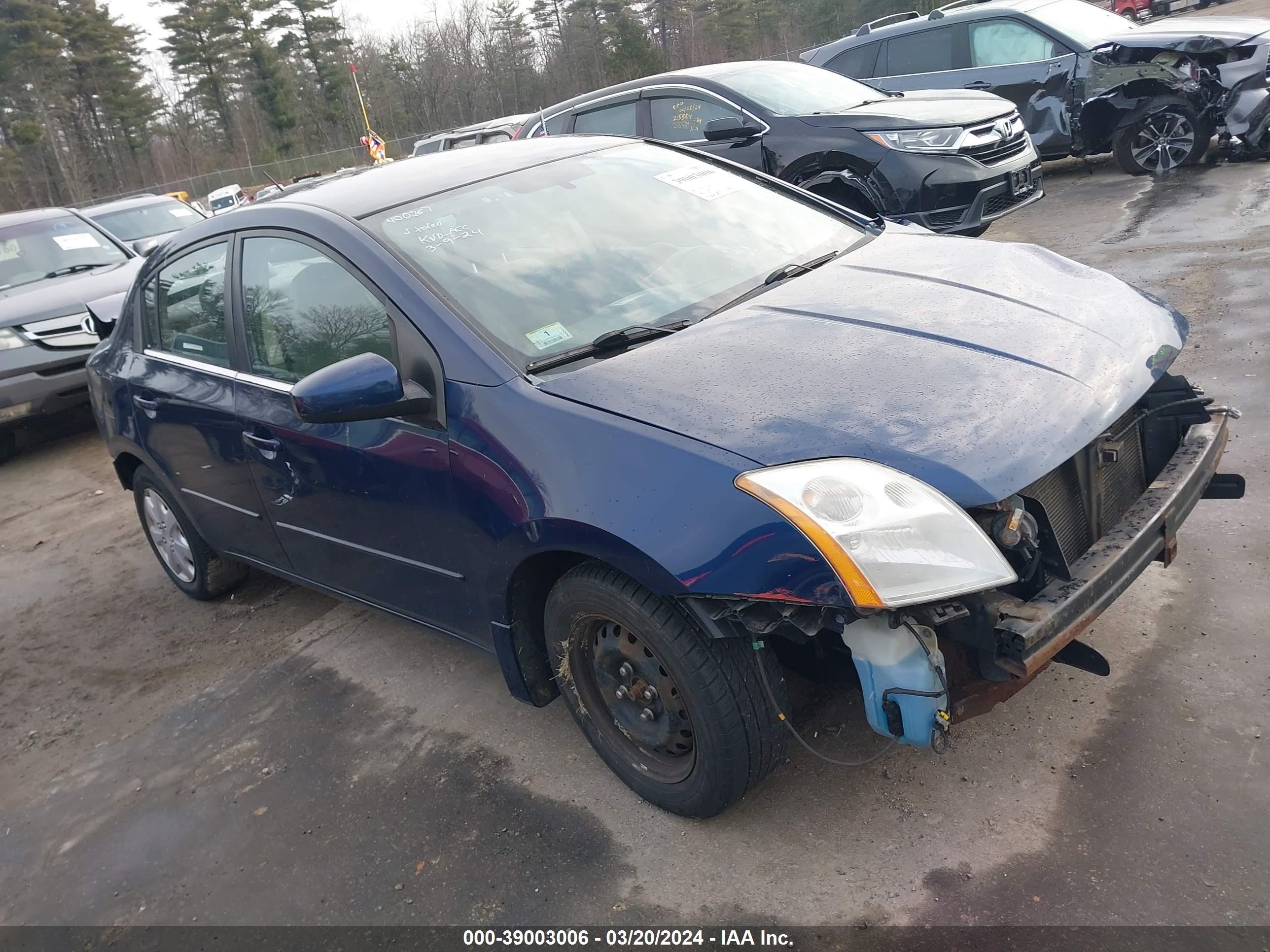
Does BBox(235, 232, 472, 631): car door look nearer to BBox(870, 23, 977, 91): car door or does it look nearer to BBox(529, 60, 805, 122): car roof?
BBox(529, 60, 805, 122): car roof

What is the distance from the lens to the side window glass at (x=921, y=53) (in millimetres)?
10344

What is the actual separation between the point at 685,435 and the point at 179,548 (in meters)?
3.38

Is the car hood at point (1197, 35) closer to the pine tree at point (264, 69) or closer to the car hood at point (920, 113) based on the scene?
the car hood at point (920, 113)

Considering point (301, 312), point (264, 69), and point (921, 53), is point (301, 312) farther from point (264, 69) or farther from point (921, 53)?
point (264, 69)

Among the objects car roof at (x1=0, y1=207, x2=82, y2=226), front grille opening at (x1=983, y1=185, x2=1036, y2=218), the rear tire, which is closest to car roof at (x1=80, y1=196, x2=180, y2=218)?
car roof at (x1=0, y1=207, x2=82, y2=226)

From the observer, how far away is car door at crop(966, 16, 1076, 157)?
964cm

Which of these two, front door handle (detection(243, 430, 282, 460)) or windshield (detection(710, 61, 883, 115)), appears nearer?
front door handle (detection(243, 430, 282, 460))

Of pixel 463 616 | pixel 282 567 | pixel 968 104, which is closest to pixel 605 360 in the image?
pixel 463 616

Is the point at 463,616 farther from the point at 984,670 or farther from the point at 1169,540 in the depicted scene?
the point at 1169,540

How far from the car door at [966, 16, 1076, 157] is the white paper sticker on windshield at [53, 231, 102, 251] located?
872cm

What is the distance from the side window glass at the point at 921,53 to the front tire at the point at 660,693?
9.58m

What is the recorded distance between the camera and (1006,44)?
999 cm

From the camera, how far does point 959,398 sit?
2346mm

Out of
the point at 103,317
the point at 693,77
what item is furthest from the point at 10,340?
the point at 693,77
